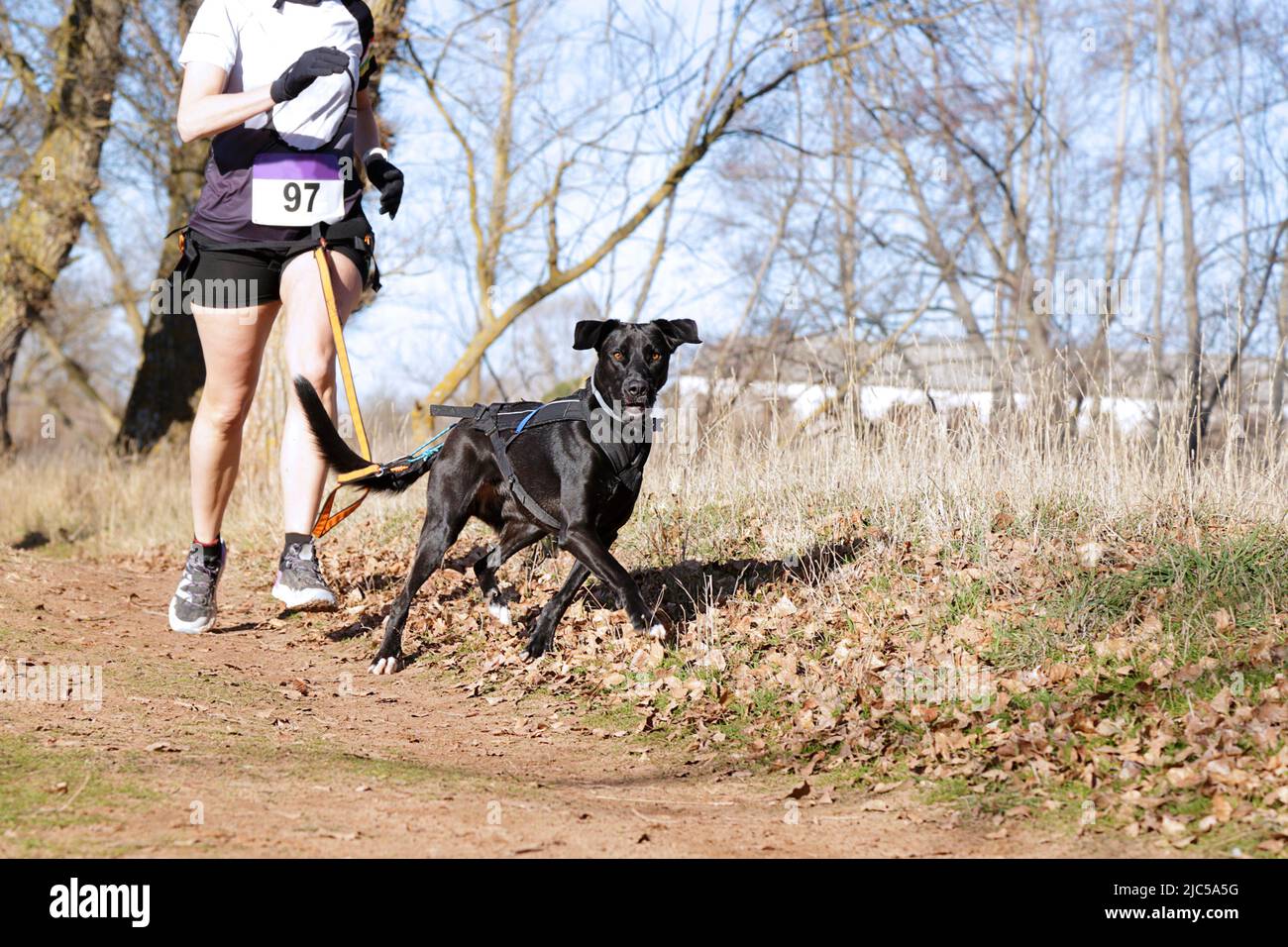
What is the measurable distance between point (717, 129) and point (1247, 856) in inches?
376

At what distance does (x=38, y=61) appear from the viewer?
12.9 metres

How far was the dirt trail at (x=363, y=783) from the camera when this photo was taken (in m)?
2.47

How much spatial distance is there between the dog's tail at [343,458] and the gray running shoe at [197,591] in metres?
0.61

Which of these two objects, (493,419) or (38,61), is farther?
(38,61)

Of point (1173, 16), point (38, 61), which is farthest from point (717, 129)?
point (1173, 16)

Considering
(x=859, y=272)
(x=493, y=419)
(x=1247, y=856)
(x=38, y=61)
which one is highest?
(x=38, y=61)

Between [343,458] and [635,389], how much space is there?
3.96ft

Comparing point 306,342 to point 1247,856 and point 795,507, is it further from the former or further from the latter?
point 1247,856

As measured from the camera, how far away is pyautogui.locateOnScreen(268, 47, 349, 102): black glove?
3.83 meters

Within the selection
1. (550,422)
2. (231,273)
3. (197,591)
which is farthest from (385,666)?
(231,273)
